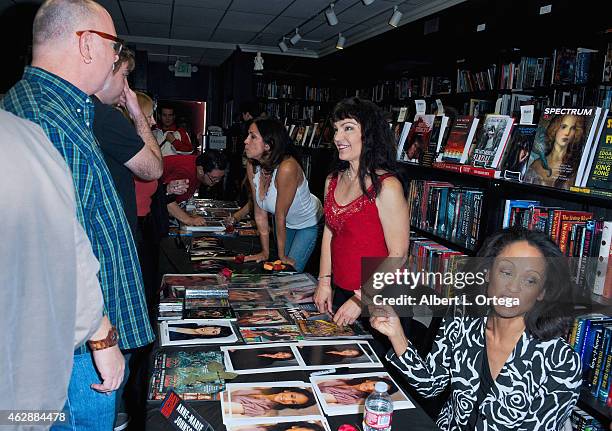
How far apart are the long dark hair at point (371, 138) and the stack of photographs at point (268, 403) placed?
35.7 inches

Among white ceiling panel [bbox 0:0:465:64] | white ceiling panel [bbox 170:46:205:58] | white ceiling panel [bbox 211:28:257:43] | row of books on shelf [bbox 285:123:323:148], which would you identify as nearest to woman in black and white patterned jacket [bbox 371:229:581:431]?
white ceiling panel [bbox 0:0:465:64]

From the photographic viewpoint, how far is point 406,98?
6.32m

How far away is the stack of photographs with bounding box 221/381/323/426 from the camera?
1.21 meters

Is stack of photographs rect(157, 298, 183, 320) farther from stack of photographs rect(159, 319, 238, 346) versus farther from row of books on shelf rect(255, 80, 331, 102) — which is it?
row of books on shelf rect(255, 80, 331, 102)

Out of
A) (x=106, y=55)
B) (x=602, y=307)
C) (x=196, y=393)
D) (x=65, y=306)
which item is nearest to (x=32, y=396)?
(x=65, y=306)

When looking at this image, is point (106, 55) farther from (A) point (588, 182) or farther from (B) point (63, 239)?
(A) point (588, 182)

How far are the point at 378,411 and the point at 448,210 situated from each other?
1839mm

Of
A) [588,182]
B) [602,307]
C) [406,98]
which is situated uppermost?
[406,98]

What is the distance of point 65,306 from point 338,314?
3.56 feet

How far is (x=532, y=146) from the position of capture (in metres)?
2.12

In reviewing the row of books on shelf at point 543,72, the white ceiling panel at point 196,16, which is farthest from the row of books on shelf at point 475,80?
the white ceiling panel at point 196,16

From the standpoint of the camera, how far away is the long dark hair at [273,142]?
3008mm

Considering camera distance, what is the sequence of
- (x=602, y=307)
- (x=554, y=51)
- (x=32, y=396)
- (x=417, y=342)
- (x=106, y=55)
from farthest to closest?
(x=554, y=51) → (x=417, y=342) → (x=602, y=307) → (x=106, y=55) → (x=32, y=396)

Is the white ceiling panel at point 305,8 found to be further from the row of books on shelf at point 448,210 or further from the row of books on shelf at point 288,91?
the row of books on shelf at point 448,210
